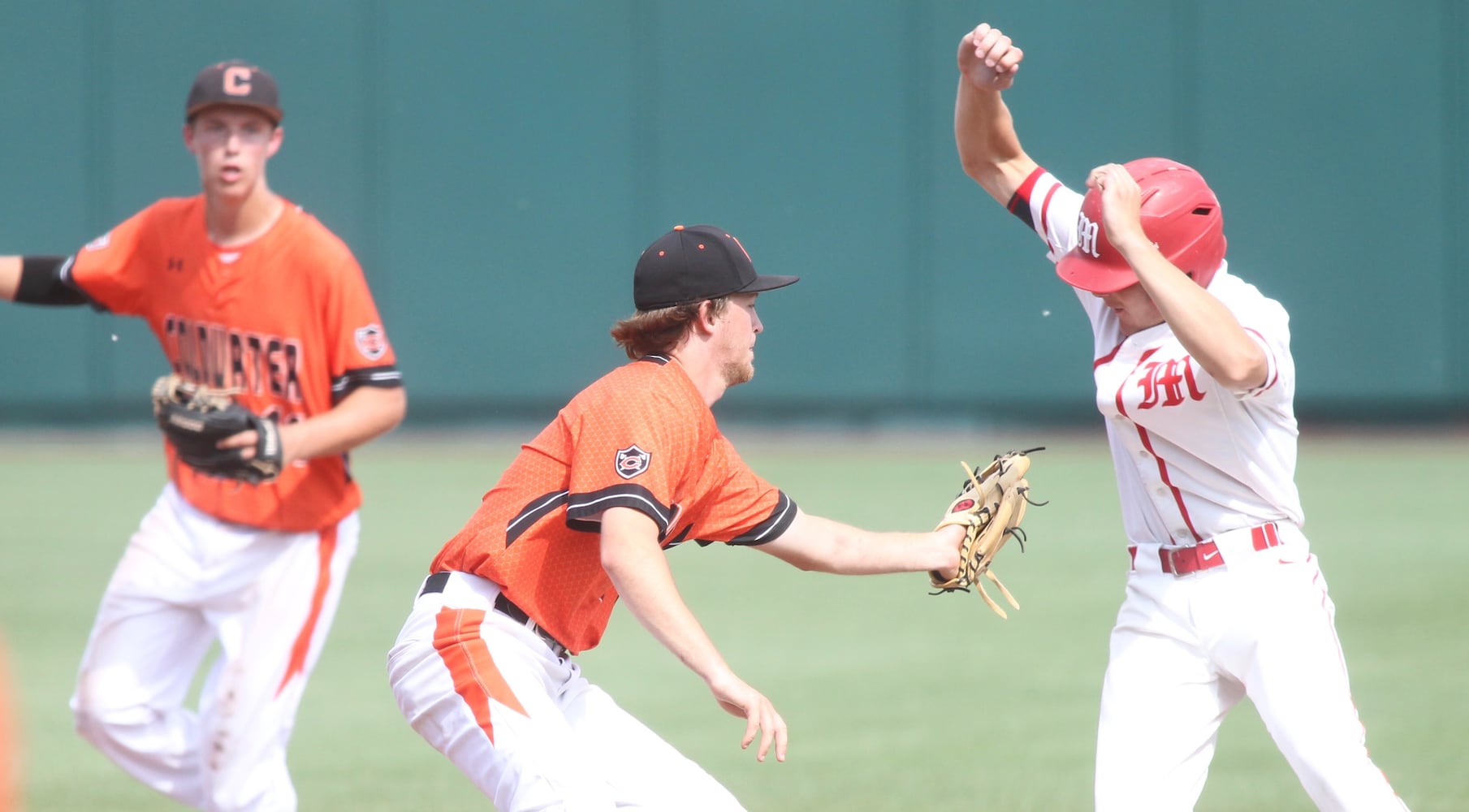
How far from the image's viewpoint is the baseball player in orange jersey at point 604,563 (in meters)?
3.49

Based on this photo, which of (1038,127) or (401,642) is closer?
(401,642)

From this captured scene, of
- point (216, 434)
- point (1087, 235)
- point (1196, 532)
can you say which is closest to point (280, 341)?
point (216, 434)

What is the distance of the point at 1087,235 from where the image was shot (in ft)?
13.6

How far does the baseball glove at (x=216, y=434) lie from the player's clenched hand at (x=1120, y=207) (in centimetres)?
241

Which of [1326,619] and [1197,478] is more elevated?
[1197,478]

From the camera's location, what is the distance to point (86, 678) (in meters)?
4.77

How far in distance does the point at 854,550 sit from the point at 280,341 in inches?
77.7

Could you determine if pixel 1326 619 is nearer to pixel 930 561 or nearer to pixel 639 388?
pixel 930 561

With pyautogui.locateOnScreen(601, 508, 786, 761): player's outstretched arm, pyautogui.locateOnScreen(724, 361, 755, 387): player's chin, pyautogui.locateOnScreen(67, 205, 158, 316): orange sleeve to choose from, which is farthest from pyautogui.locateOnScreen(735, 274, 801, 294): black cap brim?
pyautogui.locateOnScreen(67, 205, 158, 316): orange sleeve

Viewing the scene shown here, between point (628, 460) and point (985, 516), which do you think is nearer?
point (628, 460)

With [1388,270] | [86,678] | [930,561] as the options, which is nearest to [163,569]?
[86,678]

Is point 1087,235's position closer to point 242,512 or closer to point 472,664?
point 472,664

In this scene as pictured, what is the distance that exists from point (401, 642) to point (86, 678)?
160 cm

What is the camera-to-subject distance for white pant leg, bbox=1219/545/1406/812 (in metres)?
3.75
